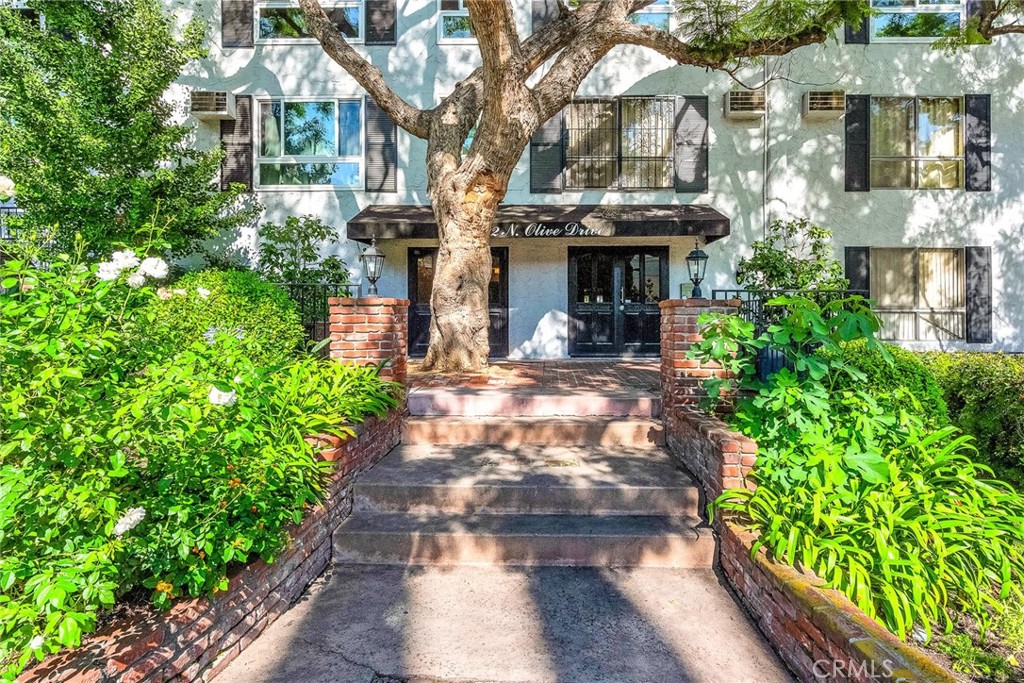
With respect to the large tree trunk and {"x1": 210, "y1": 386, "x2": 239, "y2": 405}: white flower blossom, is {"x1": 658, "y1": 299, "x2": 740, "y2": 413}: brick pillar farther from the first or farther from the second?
{"x1": 210, "y1": 386, "x2": 239, "y2": 405}: white flower blossom

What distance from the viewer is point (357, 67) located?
6.25 meters

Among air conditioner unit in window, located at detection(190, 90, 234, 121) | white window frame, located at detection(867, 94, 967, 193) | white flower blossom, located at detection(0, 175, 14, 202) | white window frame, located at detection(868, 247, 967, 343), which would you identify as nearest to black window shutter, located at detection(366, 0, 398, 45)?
air conditioner unit in window, located at detection(190, 90, 234, 121)

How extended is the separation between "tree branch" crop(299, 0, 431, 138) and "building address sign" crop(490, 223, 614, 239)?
2.11 m

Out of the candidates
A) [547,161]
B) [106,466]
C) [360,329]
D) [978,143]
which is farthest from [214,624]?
[978,143]

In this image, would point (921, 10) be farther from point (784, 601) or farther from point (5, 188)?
point (5, 188)

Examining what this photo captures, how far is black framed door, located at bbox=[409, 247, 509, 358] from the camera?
9438mm

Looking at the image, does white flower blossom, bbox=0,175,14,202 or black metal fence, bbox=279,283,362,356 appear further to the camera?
black metal fence, bbox=279,283,362,356

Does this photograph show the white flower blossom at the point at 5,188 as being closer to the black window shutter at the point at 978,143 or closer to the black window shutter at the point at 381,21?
the black window shutter at the point at 381,21

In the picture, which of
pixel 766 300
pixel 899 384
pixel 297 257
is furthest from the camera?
pixel 297 257

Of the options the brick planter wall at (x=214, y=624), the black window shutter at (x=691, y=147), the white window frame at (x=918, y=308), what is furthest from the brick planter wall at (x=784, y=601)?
the white window frame at (x=918, y=308)

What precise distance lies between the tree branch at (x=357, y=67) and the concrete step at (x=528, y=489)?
5.11 m

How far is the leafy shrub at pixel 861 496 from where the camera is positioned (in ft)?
7.15

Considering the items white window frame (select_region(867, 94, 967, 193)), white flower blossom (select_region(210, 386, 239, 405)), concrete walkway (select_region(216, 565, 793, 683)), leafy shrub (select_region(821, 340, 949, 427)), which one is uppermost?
white window frame (select_region(867, 94, 967, 193))

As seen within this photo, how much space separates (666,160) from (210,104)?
8881 mm
